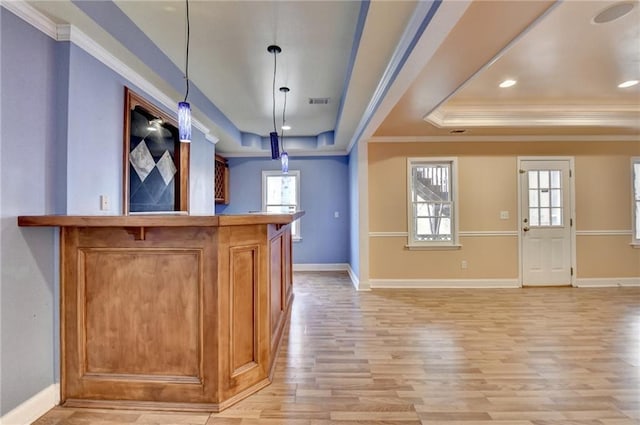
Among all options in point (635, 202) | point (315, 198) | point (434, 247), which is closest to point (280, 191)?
point (315, 198)

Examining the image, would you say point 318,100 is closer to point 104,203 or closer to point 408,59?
point 408,59

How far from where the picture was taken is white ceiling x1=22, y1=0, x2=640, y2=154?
2002mm

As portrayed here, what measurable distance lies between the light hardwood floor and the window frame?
1.04m

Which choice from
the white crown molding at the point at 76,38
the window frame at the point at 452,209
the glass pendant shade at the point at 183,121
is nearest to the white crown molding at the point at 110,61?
the white crown molding at the point at 76,38

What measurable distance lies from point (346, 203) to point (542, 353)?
4.27m

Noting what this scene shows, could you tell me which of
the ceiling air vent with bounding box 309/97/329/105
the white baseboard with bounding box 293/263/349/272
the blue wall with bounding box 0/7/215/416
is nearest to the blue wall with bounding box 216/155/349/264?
the white baseboard with bounding box 293/263/349/272

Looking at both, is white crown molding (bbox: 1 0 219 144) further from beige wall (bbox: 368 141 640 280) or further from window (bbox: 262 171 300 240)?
window (bbox: 262 171 300 240)

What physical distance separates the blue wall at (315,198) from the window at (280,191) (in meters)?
0.09

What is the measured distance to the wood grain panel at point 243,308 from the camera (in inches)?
77.0

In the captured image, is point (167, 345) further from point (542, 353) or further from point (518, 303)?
point (518, 303)

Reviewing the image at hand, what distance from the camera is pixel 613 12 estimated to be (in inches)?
84.3

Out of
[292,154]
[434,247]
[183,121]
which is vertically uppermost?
[292,154]

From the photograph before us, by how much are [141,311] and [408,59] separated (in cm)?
244

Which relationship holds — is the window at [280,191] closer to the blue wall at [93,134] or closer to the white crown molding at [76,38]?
the white crown molding at [76,38]
